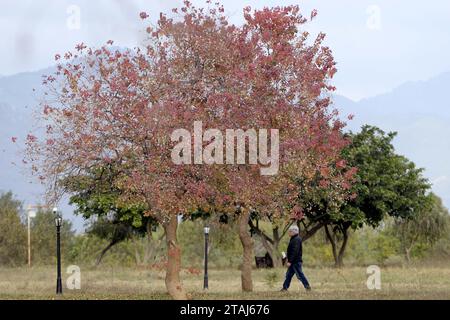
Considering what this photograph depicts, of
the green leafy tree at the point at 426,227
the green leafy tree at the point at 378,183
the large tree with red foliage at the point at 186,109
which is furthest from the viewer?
the green leafy tree at the point at 426,227

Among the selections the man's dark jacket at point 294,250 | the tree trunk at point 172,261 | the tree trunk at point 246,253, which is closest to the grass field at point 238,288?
the tree trunk at point 246,253

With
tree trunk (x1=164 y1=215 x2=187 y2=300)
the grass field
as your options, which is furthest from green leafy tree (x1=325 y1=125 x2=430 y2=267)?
tree trunk (x1=164 y1=215 x2=187 y2=300)

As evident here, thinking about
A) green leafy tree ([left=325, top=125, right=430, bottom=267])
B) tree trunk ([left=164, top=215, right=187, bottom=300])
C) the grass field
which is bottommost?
the grass field

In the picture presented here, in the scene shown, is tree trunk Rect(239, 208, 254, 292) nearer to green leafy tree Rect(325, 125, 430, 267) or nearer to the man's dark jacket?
the man's dark jacket

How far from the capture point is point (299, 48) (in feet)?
104

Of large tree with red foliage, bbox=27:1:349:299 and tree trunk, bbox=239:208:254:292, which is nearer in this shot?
large tree with red foliage, bbox=27:1:349:299

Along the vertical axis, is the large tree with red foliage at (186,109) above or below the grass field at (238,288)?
above

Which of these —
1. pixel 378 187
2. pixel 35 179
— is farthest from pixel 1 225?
pixel 35 179

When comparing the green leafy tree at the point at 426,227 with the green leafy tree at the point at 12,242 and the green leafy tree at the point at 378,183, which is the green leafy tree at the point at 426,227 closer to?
the green leafy tree at the point at 378,183

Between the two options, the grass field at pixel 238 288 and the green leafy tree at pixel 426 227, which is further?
the green leafy tree at pixel 426 227

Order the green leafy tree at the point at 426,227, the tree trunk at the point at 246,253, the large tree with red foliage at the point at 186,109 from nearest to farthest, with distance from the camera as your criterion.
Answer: the large tree with red foliage at the point at 186,109 < the tree trunk at the point at 246,253 < the green leafy tree at the point at 426,227

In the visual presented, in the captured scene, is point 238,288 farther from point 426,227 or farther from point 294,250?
point 426,227

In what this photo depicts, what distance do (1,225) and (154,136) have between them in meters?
64.8

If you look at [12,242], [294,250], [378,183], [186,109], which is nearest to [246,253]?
[294,250]
